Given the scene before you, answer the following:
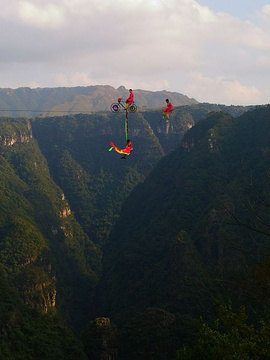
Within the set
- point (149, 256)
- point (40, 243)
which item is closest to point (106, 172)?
point (40, 243)

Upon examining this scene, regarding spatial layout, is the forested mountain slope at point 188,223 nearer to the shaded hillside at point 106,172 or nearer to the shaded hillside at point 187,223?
the shaded hillside at point 187,223

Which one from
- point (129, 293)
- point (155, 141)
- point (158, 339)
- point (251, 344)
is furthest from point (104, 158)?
point (251, 344)

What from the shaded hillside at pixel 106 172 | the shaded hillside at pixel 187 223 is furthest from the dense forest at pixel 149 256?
the shaded hillside at pixel 106 172

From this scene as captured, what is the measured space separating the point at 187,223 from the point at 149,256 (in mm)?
11395

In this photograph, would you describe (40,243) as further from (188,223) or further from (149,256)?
(188,223)

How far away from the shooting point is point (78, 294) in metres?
88.6

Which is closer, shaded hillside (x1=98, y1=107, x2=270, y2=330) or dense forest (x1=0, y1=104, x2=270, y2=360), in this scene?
dense forest (x1=0, y1=104, x2=270, y2=360)

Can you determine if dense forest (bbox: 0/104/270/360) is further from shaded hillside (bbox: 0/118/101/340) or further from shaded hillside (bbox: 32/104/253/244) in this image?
shaded hillside (bbox: 32/104/253/244)

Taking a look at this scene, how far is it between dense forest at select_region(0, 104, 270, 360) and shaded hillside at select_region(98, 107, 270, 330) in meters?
0.32

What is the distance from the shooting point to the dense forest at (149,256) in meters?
17.5

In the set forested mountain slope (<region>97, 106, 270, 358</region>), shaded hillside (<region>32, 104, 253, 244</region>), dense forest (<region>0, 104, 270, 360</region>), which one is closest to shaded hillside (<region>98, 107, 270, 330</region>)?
forested mountain slope (<region>97, 106, 270, 358</region>)

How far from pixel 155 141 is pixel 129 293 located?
11936 cm

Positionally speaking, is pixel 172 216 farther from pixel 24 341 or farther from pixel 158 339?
pixel 24 341

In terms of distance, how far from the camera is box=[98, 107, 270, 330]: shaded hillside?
59.8 metres
